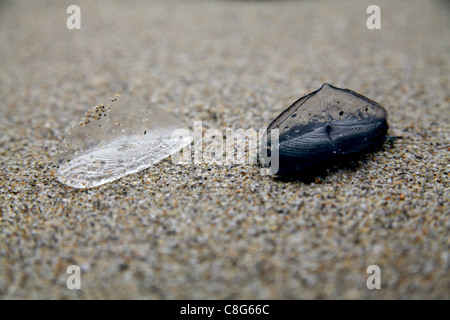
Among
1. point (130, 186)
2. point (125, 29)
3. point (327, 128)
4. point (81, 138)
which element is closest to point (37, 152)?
point (81, 138)

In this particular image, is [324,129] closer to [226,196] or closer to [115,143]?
[226,196]

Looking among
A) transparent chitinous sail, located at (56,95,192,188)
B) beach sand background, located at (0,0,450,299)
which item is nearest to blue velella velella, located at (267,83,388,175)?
beach sand background, located at (0,0,450,299)

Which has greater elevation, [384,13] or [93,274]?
[384,13]

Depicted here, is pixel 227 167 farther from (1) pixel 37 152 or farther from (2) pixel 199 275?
(1) pixel 37 152

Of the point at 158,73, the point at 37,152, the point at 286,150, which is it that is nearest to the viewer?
the point at 286,150
